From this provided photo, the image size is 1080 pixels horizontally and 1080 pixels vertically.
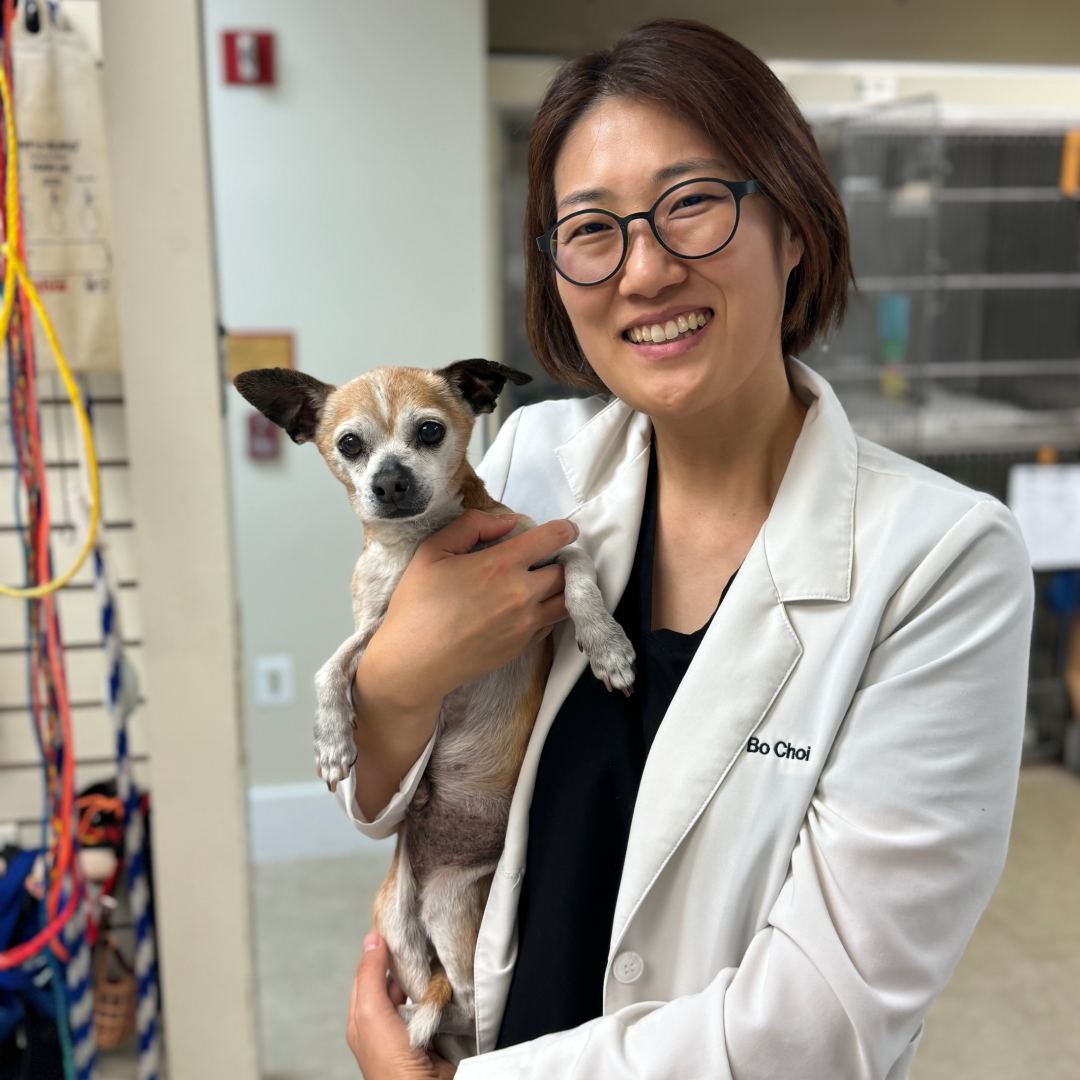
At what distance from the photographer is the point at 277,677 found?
1.82m

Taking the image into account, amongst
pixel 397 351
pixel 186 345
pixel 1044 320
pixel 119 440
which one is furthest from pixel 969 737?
pixel 1044 320

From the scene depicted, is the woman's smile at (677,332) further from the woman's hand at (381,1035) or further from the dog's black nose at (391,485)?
the woman's hand at (381,1035)

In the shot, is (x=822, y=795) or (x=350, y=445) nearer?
(x=822, y=795)

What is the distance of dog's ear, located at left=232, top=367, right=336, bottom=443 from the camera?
2.81 feet

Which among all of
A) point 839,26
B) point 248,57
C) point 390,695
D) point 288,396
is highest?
point 839,26

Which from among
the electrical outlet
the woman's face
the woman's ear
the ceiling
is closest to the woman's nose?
the woman's face

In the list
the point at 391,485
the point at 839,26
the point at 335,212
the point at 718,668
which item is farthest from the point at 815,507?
the point at 839,26

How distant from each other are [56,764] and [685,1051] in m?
1.43

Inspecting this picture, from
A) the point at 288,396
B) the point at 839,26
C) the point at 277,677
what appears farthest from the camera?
the point at 839,26

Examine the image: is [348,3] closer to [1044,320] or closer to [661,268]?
[661,268]

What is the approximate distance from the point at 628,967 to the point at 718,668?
0.27 m

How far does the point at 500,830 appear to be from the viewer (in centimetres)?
101

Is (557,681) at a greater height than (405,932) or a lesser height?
greater

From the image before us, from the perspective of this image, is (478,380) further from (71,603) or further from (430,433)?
(71,603)
